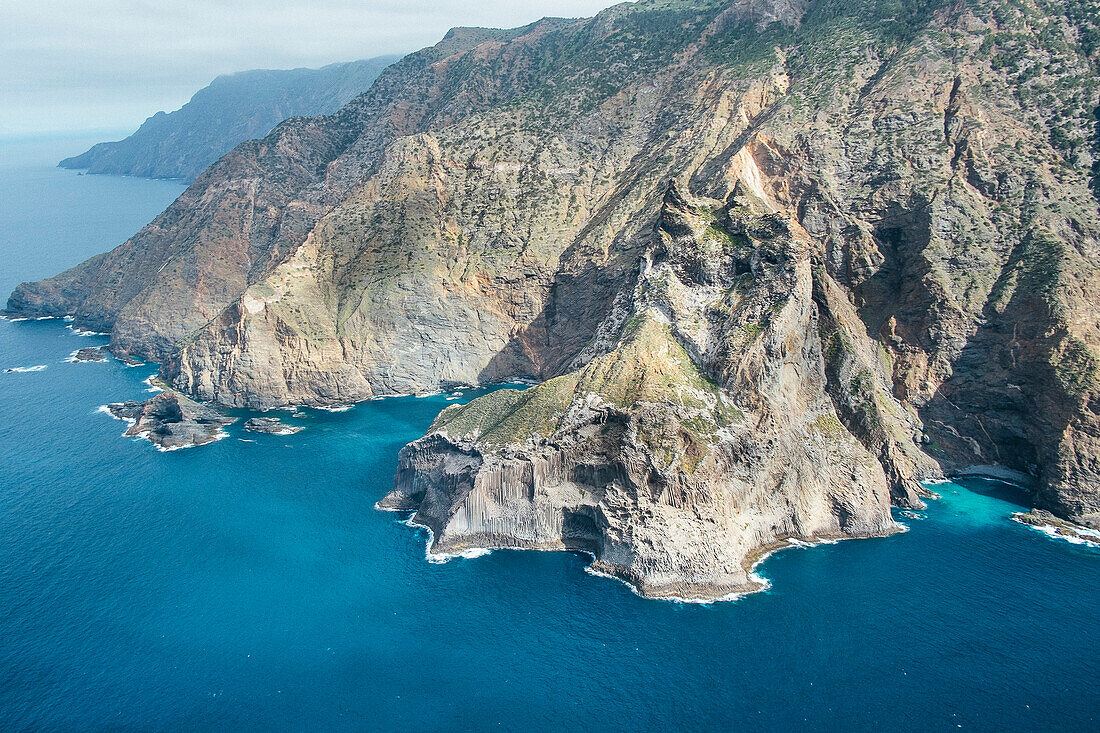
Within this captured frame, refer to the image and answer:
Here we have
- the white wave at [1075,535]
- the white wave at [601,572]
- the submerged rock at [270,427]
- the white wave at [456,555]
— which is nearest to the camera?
the white wave at [601,572]

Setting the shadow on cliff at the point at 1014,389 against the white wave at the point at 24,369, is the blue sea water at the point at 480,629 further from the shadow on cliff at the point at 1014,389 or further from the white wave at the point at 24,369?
the white wave at the point at 24,369

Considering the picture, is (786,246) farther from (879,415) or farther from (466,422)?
(466,422)

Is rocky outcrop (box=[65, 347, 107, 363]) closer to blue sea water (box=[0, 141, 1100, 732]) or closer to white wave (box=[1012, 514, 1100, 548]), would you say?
blue sea water (box=[0, 141, 1100, 732])

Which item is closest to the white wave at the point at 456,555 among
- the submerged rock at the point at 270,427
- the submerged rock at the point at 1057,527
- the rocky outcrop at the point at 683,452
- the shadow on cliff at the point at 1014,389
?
the rocky outcrop at the point at 683,452

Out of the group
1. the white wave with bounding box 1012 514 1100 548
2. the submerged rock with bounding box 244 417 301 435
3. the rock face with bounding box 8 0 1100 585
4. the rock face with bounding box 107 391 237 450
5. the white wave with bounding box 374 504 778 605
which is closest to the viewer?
the white wave with bounding box 374 504 778 605

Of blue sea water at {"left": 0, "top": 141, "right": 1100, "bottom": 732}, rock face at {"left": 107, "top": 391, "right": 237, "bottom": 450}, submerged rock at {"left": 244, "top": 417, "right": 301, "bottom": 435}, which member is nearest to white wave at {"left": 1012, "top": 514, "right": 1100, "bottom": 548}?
blue sea water at {"left": 0, "top": 141, "right": 1100, "bottom": 732}

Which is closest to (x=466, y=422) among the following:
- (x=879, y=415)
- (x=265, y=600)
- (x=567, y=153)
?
(x=265, y=600)

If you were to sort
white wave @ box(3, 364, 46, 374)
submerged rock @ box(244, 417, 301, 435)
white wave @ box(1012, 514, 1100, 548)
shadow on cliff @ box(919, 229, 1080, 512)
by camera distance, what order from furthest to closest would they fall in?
white wave @ box(3, 364, 46, 374) → submerged rock @ box(244, 417, 301, 435) → shadow on cliff @ box(919, 229, 1080, 512) → white wave @ box(1012, 514, 1100, 548)
